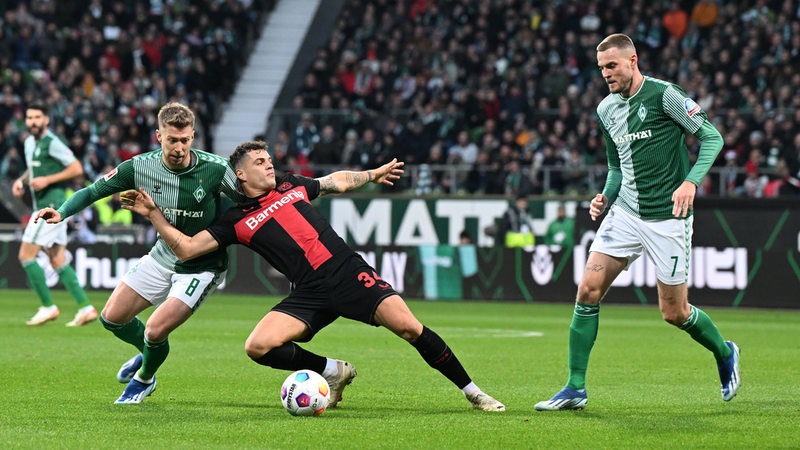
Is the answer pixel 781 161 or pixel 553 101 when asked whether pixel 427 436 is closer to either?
pixel 781 161

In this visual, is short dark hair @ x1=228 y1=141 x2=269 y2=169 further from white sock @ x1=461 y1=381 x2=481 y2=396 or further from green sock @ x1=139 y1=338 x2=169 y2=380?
white sock @ x1=461 y1=381 x2=481 y2=396

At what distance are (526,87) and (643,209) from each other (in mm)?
20387

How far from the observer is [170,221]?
9.40 metres

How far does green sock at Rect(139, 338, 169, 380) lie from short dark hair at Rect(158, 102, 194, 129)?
4.88 feet

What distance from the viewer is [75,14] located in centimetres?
3347

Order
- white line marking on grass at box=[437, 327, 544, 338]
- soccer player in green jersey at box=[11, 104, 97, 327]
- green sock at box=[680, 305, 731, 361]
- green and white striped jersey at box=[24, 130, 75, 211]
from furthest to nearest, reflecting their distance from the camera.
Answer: white line marking on grass at box=[437, 327, 544, 338] < green and white striped jersey at box=[24, 130, 75, 211] < soccer player in green jersey at box=[11, 104, 97, 327] < green sock at box=[680, 305, 731, 361]

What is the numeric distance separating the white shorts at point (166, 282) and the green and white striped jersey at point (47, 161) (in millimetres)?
6277

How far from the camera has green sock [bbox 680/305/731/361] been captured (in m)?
9.16

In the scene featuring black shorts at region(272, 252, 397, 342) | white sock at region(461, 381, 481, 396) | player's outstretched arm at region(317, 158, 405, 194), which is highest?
player's outstretched arm at region(317, 158, 405, 194)

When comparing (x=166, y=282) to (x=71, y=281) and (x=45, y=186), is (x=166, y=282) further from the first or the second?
(x=71, y=281)

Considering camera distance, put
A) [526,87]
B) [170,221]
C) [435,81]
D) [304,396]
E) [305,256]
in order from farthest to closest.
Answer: [435,81], [526,87], [170,221], [305,256], [304,396]

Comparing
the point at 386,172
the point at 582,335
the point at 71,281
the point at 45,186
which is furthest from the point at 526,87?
the point at 582,335

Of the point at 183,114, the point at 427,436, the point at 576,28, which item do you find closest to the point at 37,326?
the point at 183,114

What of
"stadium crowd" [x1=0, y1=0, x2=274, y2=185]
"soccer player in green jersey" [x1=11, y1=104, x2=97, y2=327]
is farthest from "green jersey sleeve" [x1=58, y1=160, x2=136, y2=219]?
"stadium crowd" [x1=0, y1=0, x2=274, y2=185]
